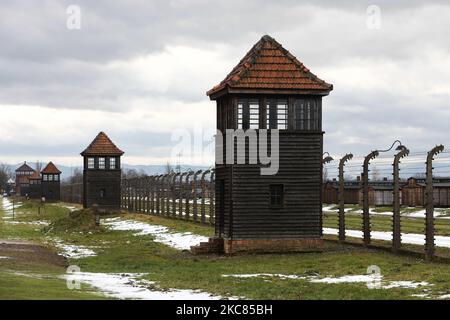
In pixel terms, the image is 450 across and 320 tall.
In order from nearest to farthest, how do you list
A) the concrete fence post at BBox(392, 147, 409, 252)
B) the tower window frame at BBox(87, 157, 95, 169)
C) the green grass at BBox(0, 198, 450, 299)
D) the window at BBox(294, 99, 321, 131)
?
the green grass at BBox(0, 198, 450, 299) < the concrete fence post at BBox(392, 147, 409, 252) < the window at BBox(294, 99, 321, 131) < the tower window frame at BBox(87, 157, 95, 169)

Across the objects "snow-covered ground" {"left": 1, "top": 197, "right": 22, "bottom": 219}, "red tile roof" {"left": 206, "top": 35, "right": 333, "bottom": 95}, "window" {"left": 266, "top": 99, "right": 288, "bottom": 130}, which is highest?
"red tile roof" {"left": 206, "top": 35, "right": 333, "bottom": 95}

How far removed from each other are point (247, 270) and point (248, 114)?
6.72m

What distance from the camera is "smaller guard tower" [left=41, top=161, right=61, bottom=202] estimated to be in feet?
395

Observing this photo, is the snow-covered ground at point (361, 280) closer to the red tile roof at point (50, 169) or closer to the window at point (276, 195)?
the window at point (276, 195)

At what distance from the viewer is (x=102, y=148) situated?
6456 centimetres

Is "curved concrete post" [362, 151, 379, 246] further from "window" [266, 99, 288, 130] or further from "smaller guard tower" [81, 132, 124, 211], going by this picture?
"smaller guard tower" [81, 132, 124, 211]

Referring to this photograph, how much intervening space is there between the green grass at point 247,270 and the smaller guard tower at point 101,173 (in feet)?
95.1

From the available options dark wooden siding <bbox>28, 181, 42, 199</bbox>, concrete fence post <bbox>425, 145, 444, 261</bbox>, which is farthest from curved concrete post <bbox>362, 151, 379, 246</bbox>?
dark wooden siding <bbox>28, 181, 42, 199</bbox>

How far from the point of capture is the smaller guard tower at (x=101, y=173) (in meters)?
64.2

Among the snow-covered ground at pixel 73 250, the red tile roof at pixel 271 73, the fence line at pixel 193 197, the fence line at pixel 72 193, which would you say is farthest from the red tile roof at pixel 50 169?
the red tile roof at pixel 271 73

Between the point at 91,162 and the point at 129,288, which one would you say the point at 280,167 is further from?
the point at 91,162

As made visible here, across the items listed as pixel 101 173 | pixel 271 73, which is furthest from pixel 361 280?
pixel 101 173

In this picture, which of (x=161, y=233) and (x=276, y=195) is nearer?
(x=276, y=195)

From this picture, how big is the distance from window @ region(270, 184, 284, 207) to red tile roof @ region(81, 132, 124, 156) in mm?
37738
